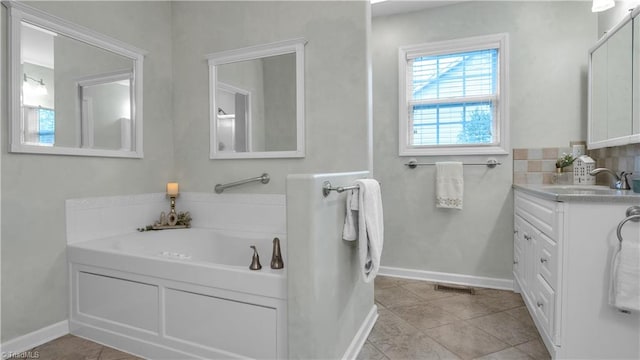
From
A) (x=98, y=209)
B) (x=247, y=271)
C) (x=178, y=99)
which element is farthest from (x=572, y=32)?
(x=98, y=209)

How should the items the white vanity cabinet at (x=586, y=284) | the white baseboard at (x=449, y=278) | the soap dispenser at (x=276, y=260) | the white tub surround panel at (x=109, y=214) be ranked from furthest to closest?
the white baseboard at (x=449, y=278) < the white tub surround panel at (x=109, y=214) < the soap dispenser at (x=276, y=260) < the white vanity cabinet at (x=586, y=284)

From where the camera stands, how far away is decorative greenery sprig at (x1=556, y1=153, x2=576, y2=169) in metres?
2.62

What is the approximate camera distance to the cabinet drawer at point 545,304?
1703mm

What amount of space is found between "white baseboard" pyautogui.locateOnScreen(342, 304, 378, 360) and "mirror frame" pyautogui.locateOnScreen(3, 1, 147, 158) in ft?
6.96

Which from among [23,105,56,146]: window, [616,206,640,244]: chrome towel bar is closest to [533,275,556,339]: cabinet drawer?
[616,206,640,244]: chrome towel bar

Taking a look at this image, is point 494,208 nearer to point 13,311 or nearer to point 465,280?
point 465,280

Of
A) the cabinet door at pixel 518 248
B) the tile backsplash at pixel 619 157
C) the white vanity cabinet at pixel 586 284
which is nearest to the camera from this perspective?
the white vanity cabinet at pixel 586 284

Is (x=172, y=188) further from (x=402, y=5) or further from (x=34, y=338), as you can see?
(x=402, y=5)

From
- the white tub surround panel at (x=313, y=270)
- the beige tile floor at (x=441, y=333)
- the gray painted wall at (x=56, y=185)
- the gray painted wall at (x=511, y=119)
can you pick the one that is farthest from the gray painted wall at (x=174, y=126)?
the gray painted wall at (x=511, y=119)

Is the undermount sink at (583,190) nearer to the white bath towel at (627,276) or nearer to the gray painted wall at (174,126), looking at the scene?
the white bath towel at (627,276)

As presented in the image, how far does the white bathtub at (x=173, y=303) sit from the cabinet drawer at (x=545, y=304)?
1409 millimetres

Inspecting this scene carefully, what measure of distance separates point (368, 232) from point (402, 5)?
2420mm

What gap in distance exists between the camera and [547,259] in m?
1.81

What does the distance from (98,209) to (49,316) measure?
0.72 metres
